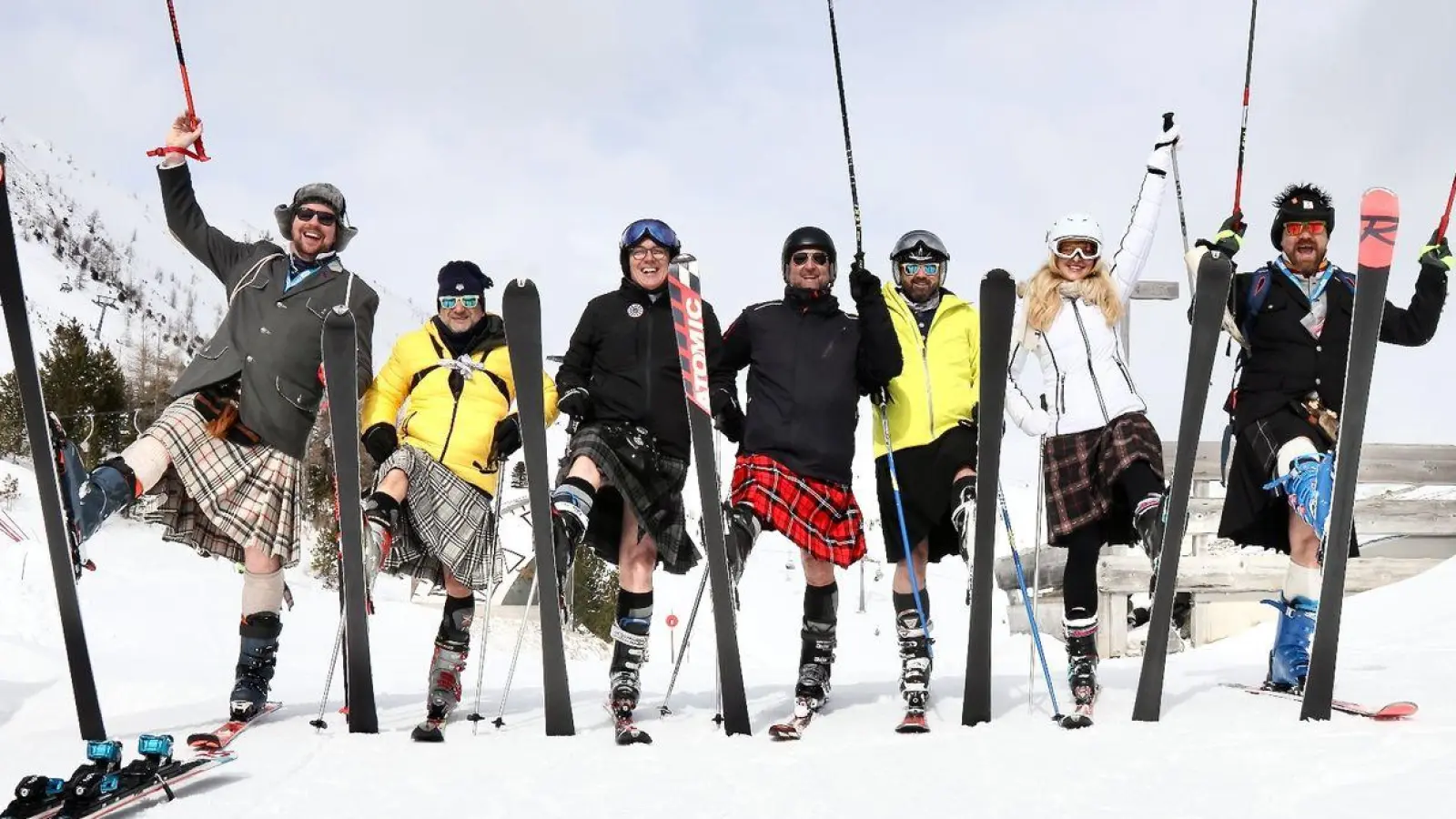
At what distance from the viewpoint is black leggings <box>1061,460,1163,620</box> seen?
13.6ft

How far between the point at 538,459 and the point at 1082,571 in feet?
6.67

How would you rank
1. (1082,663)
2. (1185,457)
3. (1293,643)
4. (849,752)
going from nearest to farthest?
Result: (849,752) < (1185,457) < (1082,663) < (1293,643)

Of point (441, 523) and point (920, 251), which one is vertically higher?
point (920, 251)

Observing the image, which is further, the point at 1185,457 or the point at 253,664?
the point at 253,664

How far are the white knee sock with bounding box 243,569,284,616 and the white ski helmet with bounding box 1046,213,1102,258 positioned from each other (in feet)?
10.6

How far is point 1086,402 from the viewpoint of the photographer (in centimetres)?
433

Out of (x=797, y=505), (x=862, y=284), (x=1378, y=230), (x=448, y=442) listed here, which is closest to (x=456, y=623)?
(x=448, y=442)

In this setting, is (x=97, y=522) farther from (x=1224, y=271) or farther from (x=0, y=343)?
(x=0, y=343)

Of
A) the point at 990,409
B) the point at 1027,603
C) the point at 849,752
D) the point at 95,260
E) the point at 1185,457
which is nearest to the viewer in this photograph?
the point at 849,752

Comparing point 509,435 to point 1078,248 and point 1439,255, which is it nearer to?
point 1078,248

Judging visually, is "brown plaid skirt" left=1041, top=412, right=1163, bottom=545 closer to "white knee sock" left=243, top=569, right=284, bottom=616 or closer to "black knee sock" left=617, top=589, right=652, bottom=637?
"black knee sock" left=617, top=589, right=652, bottom=637

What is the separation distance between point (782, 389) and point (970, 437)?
0.75 m

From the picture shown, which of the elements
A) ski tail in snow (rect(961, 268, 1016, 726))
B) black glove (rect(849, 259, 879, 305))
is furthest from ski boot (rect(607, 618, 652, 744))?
black glove (rect(849, 259, 879, 305))

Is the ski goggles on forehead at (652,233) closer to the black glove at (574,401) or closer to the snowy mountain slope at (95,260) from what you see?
the black glove at (574,401)
